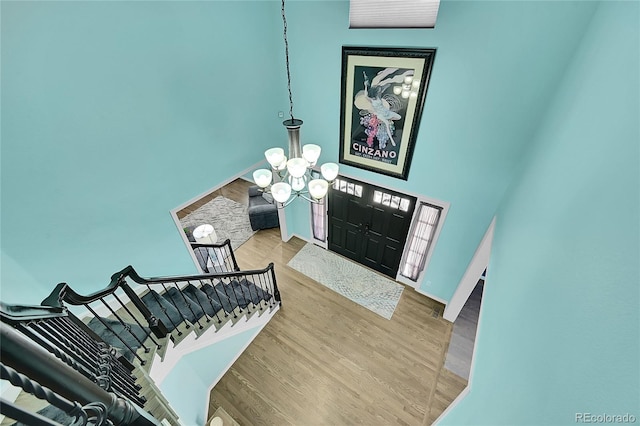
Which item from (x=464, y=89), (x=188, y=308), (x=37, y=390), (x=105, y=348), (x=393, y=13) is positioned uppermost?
(x=393, y=13)

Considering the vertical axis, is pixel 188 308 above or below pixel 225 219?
above

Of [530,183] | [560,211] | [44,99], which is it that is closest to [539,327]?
[560,211]

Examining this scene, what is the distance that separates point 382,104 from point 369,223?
2.14m

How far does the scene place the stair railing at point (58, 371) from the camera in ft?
2.07

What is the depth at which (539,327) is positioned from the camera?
1.15 meters

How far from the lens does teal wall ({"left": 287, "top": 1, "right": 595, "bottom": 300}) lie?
2.30 metres

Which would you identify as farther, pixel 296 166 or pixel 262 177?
pixel 262 177

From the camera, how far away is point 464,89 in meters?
2.77

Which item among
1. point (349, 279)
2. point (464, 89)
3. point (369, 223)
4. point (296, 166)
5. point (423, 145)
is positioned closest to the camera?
point (296, 166)

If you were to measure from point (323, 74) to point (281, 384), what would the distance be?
4.41 meters

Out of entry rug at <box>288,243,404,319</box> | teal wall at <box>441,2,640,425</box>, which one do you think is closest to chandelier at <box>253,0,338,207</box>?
teal wall at <box>441,2,640,425</box>

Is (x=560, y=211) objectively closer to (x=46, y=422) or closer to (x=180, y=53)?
(x=46, y=422)

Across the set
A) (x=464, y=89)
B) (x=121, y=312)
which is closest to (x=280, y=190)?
(x=464, y=89)

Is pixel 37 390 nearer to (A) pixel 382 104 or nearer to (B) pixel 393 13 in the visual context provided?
(B) pixel 393 13
